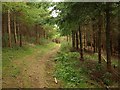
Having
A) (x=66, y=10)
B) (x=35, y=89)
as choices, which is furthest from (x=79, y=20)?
(x=35, y=89)

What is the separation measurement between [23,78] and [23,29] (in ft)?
81.1

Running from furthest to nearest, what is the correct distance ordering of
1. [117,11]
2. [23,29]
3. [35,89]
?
1. [23,29]
2. [117,11]
3. [35,89]

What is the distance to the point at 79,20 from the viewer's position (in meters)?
16.4

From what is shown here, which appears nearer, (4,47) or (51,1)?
(51,1)

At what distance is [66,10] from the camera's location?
53.4ft

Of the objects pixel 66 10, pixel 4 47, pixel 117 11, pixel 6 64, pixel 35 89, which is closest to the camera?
pixel 35 89

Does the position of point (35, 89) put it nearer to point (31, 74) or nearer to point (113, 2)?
point (31, 74)

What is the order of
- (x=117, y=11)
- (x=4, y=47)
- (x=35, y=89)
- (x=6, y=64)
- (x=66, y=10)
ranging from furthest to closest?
(x=4, y=47) → (x=6, y=64) → (x=66, y=10) → (x=117, y=11) → (x=35, y=89)

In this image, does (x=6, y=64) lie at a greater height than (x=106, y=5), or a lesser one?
lesser

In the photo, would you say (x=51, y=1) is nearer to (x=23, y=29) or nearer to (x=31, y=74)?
(x=31, y=74)

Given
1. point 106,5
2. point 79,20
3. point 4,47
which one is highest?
point 106,5

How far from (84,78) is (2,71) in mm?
6122

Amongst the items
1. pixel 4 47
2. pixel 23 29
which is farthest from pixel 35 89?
pixel 23 29

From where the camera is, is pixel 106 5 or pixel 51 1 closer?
pixel 106 5
